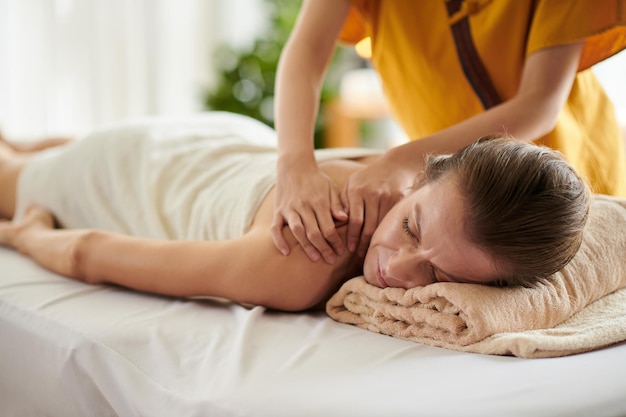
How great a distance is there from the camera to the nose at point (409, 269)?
1.27m

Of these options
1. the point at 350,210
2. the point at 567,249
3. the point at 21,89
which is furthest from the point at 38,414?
the point at 21,89

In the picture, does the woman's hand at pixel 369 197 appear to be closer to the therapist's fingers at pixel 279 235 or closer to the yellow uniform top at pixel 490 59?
the therapist's fingers at pixel 279 235

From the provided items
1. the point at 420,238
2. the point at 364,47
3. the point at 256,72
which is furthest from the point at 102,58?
the point at 420,238

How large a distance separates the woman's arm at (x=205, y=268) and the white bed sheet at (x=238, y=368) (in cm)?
3

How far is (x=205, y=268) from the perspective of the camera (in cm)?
144

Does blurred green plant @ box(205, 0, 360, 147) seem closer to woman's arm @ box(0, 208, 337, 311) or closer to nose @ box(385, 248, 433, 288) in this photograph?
woman's arm @ box(0, 208, 337, 311)

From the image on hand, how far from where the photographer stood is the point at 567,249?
122 centimetres

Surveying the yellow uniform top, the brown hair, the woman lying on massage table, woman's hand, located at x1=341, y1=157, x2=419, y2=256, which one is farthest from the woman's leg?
the brown hair

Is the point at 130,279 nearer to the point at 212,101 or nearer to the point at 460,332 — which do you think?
the point at 460,332

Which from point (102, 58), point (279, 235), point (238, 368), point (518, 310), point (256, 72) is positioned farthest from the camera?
point (256, 72)

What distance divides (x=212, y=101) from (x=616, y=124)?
9.78 ft

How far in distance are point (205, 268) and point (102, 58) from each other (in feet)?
10.6

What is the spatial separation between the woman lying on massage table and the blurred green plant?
7.44ft

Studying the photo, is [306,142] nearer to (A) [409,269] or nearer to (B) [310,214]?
(B) [310,214]
